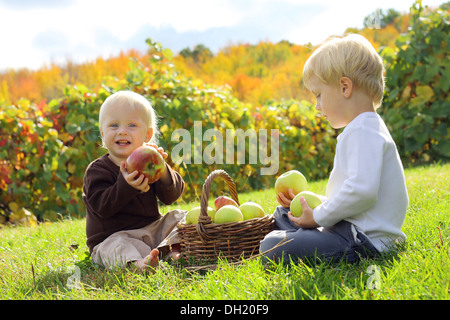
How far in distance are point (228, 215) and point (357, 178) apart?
0.79m

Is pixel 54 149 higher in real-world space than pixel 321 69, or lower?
lower

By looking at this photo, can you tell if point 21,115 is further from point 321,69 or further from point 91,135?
point 321,69

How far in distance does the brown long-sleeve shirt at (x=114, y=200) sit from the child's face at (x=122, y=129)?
0.49ft

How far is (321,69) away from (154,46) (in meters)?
4.43

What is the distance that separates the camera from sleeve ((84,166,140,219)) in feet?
9.21

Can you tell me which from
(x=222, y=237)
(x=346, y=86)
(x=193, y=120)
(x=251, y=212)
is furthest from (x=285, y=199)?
(x=193, y=120)

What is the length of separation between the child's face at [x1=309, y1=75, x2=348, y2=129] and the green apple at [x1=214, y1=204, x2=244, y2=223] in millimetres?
754

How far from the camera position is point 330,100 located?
2.40 metres

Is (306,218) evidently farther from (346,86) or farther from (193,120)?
(193,120)

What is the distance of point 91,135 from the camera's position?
5727 millimetres

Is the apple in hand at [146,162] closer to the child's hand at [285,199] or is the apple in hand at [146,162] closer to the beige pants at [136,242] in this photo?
the beige pants at [136,242]

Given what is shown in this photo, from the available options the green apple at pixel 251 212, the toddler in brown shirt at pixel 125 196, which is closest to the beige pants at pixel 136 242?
the toddler in brown shirt at pixel 125 196
